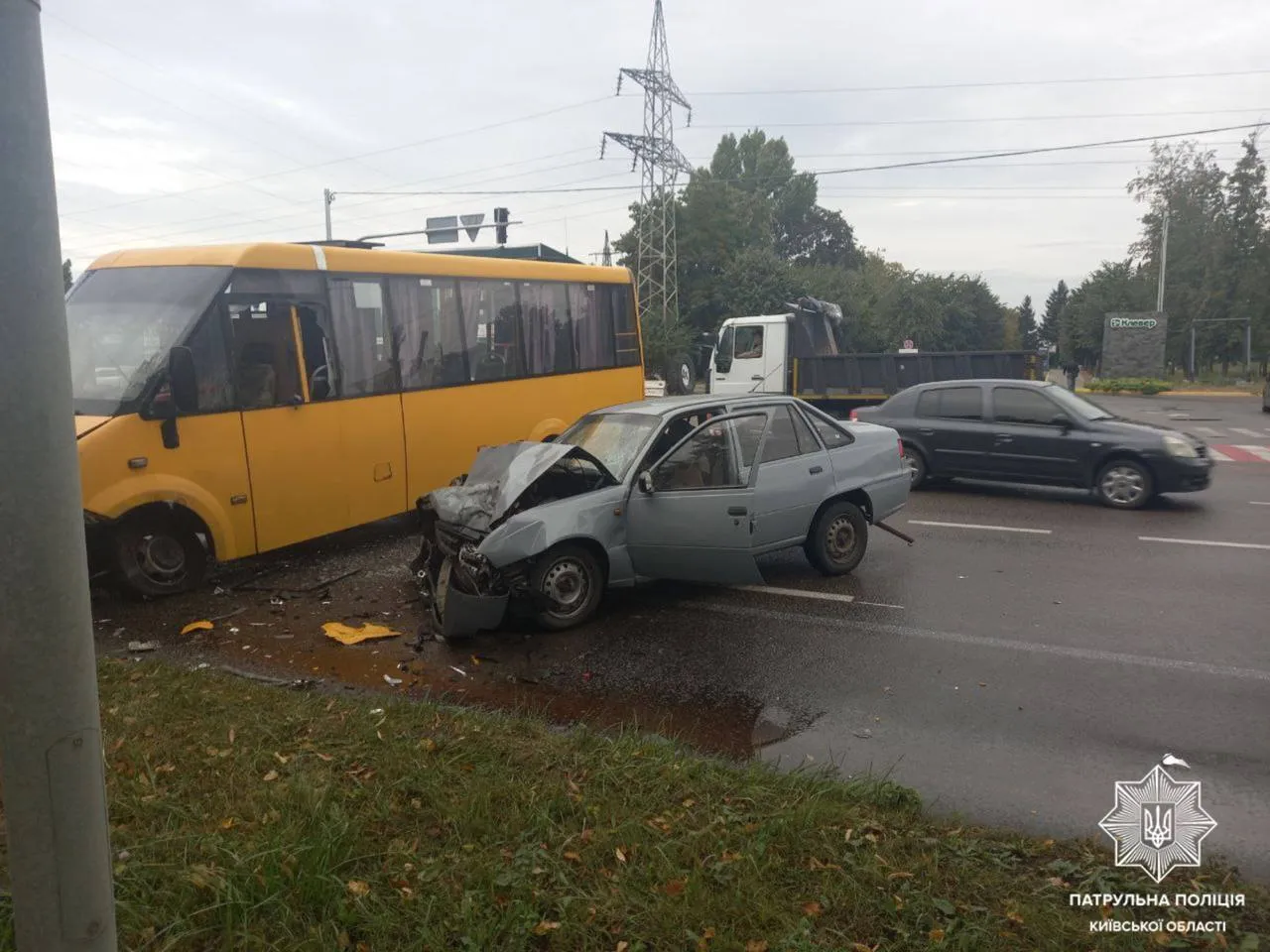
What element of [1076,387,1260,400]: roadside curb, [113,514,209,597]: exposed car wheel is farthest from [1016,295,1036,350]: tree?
[113,514,209,597]: exposed car wheel

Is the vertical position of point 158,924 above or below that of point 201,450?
below

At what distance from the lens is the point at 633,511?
6965 mm

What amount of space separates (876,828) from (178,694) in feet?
12.9

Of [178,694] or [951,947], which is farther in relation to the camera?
[178,694]

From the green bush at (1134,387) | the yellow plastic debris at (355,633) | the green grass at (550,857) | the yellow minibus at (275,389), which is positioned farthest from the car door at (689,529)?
the green bush at (1134,387)

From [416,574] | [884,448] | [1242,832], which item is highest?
[884,448]

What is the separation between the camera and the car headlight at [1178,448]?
428 inches

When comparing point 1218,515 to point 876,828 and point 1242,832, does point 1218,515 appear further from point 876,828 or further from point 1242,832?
point 876,828

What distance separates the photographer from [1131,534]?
9.69 metres

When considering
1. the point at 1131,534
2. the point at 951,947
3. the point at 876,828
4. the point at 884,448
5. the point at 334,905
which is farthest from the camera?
the point at 1131,534

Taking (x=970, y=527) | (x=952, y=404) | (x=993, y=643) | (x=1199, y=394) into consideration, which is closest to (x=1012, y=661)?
(x=993, y=643)

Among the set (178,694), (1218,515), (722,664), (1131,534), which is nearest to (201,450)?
(178,694)

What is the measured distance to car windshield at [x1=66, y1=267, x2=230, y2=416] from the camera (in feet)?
24.6

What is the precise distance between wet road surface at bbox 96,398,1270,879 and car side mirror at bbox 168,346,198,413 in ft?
5.53
